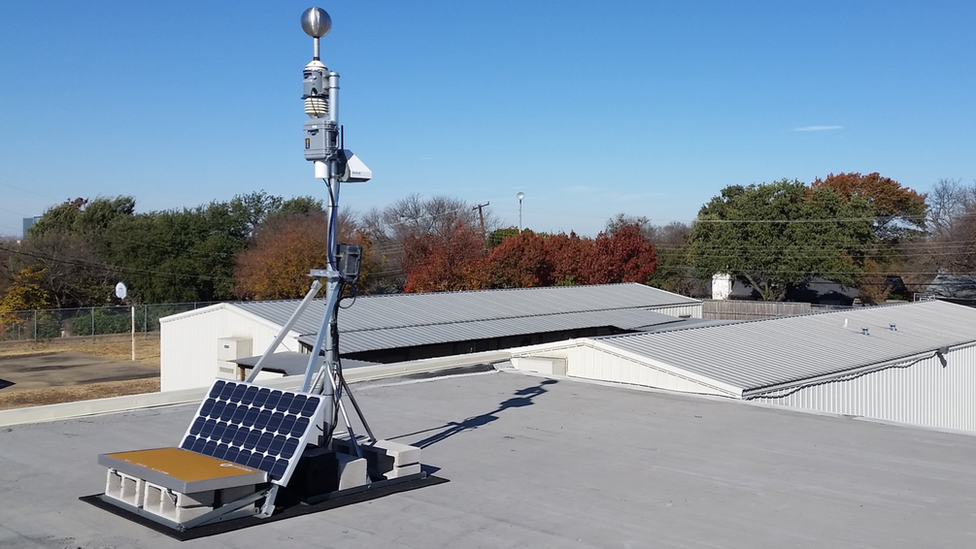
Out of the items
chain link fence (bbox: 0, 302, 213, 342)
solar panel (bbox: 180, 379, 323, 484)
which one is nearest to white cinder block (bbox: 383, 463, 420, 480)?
solar panel (bbox: 180, 379, 323, 484)

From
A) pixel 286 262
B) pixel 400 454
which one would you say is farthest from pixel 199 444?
pixel 286 262

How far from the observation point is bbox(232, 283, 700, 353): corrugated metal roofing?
2388cm

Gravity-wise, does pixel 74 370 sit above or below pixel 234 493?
below

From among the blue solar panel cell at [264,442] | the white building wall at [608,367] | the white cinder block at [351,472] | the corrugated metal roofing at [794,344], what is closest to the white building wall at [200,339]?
the white building wall at [608,367]

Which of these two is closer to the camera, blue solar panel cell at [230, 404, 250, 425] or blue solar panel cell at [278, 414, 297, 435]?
blue solar panel cell at [278, 414, 297, 435]

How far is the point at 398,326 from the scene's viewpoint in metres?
25.4

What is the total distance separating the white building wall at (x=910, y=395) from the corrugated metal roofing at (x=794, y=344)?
0.34 metres

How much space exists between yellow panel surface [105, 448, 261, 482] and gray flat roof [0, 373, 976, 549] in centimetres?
45

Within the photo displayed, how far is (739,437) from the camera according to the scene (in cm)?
1016

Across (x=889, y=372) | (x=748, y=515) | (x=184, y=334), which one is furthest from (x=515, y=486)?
(x=184, y=334)

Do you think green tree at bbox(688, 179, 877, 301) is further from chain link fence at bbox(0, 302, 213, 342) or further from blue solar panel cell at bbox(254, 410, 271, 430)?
blue solar panel cell at bbox(254, 410, 271, 430)

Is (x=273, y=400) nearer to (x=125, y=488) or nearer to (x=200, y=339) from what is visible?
(x=125, y=488)

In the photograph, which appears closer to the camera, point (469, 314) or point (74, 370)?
point (469, 314)

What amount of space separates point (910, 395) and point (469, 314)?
45.8 feet
